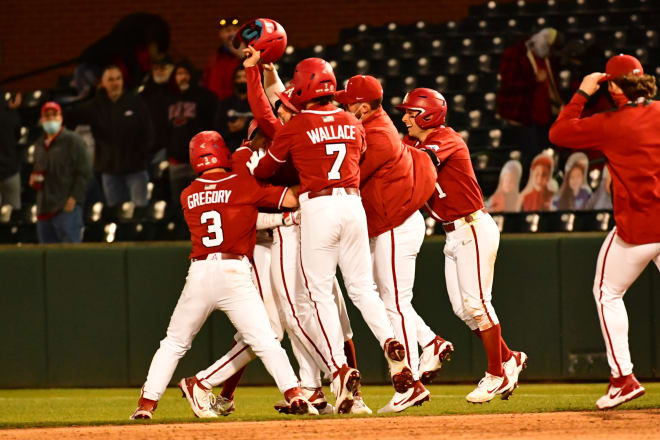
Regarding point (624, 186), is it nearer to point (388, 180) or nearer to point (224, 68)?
point (388, 180)

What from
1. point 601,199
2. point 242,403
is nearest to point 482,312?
point 242,403

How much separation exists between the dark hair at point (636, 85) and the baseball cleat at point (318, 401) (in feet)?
8.20

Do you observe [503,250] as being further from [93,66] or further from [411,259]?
[93,66]

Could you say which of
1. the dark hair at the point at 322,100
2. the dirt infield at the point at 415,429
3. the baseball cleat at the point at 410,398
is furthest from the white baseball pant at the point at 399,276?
the dark hair at the point at 322,100

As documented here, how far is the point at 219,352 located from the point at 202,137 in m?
3.19

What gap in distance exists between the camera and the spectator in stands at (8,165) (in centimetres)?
1302

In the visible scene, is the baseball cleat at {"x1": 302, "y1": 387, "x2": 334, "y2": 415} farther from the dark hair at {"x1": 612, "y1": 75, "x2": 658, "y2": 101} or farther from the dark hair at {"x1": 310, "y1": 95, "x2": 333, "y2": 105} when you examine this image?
the dark hair at {"x1": 612, "y1": 75, "x2": 658, "y2": 101}

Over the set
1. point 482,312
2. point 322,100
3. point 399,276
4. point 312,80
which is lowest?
point 482,312

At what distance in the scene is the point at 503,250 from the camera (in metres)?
10.2

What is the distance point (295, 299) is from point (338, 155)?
0.99 m

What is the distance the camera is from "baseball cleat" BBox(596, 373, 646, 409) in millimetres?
7008

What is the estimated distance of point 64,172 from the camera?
39.4 feet

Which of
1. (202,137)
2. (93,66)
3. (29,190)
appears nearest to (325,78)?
(202,137)

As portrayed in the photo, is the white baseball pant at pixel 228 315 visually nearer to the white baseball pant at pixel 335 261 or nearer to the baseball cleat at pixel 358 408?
the white baseball pant at pixel 335 261
